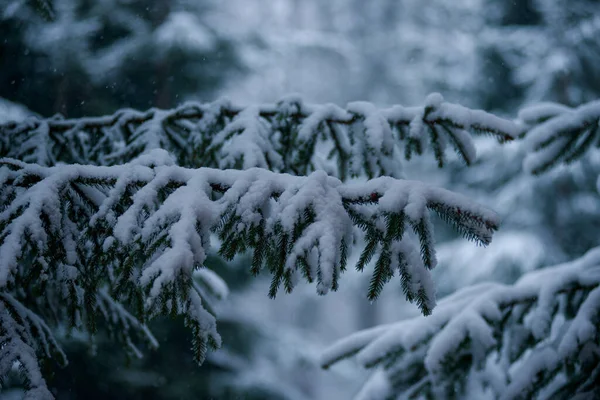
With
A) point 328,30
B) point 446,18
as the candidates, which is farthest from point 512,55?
point 328,30

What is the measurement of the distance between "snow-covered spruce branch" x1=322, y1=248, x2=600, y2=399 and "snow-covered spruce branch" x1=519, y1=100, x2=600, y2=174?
2.03ft

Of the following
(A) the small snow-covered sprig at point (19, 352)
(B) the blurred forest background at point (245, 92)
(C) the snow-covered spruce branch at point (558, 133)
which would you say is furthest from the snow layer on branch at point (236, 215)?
(B) the blurred forest background at point (245, 92)

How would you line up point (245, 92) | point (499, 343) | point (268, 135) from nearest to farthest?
point (268, 135), point (499, 343), point (245, 92)

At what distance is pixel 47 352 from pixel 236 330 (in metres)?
5.92

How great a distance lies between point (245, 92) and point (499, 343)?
25.4 ft

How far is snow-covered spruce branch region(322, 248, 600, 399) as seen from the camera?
221 centimetres

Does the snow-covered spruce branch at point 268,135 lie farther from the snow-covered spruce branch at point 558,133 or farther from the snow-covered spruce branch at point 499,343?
the snow-covered spruce branch at point 499,343

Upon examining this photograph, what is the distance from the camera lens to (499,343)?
8.48ft

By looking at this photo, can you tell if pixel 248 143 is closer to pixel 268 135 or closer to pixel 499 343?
pixel 268 135

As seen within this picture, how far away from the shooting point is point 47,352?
1.97 meters

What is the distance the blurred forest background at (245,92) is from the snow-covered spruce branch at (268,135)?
3.13m

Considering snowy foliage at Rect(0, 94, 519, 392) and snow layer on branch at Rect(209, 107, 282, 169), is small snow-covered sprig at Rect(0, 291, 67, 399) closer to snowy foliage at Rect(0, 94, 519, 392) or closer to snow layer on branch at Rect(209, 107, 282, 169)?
snowy foliage at Rect(0, 94, 519, 392)

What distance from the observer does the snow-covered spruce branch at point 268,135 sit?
7.09 feet

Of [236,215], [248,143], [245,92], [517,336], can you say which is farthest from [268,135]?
[245,92]
